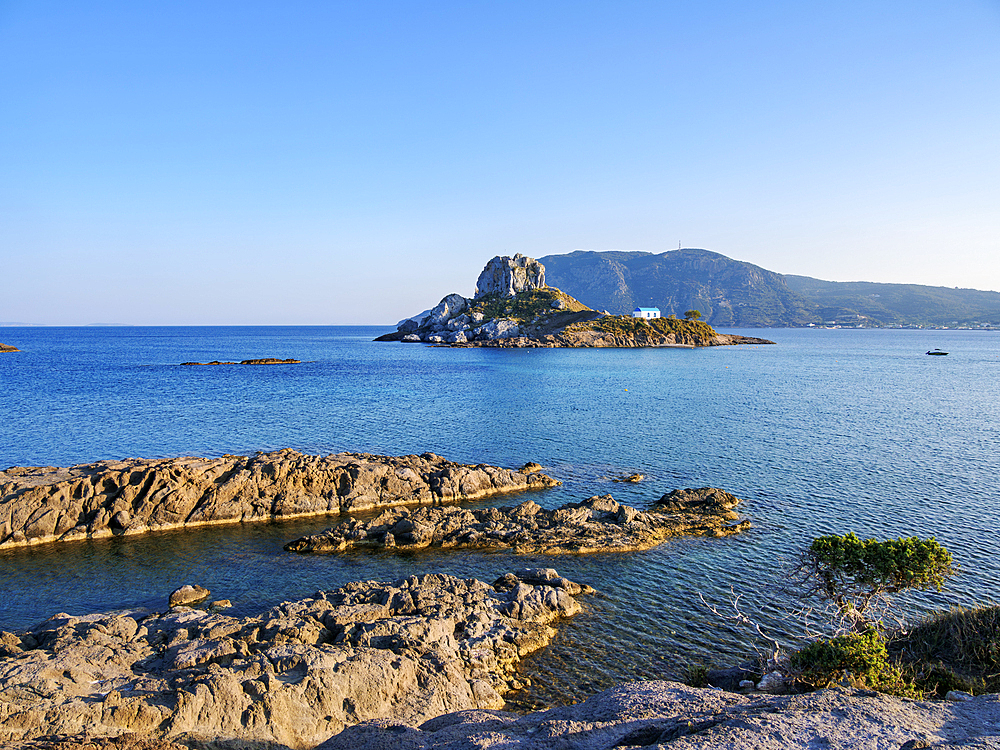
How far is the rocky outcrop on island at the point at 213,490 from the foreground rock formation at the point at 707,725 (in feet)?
71.5

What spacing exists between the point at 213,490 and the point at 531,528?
19.3 metres

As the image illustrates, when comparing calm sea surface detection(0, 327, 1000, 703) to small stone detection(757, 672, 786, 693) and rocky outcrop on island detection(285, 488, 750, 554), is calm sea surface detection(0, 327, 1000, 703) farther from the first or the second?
small stone detection(757, 672, 786, 693)

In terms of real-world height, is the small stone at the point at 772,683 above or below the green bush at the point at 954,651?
below

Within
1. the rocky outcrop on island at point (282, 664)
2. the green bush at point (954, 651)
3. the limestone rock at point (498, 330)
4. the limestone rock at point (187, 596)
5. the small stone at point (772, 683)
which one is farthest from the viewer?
the limestone rock at point (498, 330)

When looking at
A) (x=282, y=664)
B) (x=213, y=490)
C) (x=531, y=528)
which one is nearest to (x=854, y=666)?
(x=282, y=664)

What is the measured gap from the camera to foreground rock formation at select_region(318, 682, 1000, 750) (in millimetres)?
11000

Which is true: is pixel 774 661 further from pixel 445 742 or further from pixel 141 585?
pixel 141 585

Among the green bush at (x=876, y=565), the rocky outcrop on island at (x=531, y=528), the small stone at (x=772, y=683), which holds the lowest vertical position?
the rocky outcrop on island at (x=531, y=528)

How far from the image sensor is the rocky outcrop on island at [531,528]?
29.7 meters

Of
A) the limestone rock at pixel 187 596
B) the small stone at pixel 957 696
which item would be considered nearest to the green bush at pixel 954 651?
the small stone at pixel 957 696

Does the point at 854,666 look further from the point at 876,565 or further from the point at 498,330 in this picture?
the point at 498,330

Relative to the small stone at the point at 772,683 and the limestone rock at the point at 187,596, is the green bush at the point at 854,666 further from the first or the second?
the limestone rock at the point at 187,596

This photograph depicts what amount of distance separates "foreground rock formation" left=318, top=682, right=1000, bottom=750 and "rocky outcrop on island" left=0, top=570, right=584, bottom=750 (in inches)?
56.9

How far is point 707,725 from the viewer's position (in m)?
11.7
